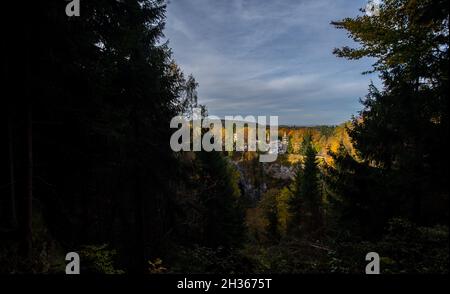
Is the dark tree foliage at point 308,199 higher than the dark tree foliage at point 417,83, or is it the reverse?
the dark tree foliage at point 417,83

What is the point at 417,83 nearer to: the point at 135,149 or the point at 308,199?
the point at 135,149

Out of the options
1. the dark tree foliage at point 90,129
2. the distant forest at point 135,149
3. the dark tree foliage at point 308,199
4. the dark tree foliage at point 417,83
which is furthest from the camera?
the dark tree foliage at point 308,199

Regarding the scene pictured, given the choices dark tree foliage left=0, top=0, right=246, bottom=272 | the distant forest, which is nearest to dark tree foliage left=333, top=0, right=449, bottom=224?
the distant forest

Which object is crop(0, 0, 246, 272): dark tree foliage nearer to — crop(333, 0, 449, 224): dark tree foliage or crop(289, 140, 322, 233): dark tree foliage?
crop(333, 0, 449, 224): dark tree foliage

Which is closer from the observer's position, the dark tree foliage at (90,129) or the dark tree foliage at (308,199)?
the dark tree foliage at (90,129)

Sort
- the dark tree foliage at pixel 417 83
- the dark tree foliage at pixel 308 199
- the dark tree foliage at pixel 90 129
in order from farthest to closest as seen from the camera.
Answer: the dark tree foliage at pixel 308 199
the dark tree foliage at pixel 90 129
the dark tree foliage at pixel 417 83

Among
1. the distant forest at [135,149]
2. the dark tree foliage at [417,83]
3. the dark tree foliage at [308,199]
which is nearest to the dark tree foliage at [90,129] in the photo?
the distant forest at [135,149]

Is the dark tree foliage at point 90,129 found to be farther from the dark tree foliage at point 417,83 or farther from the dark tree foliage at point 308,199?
the dark tree foliage at point 308,199

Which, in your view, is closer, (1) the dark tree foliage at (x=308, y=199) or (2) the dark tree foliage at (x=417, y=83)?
(2) the dark tree foliage at (x=417, y=83)

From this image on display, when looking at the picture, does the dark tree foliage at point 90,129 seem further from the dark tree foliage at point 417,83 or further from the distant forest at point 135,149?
the dark tree foliage at point 417,83

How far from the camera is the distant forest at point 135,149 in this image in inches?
244

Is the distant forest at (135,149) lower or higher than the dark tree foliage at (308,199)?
higher
